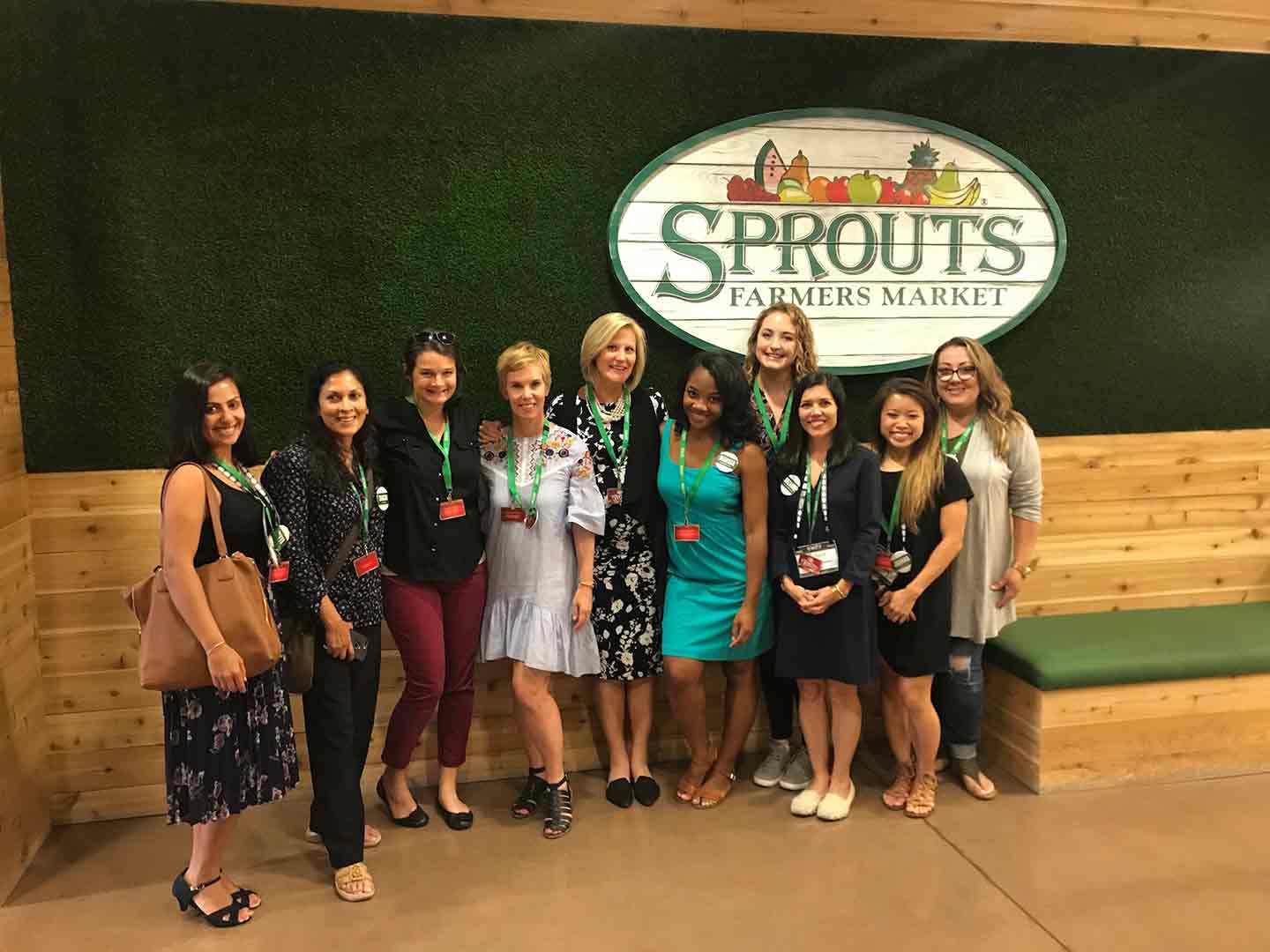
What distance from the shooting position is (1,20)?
2.93 m

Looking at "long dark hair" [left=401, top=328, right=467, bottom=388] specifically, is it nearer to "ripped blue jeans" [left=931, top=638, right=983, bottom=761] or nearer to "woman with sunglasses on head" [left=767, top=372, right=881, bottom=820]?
"woman with sunglasses on head" [left=767, top=372, right=881, bottom=820]

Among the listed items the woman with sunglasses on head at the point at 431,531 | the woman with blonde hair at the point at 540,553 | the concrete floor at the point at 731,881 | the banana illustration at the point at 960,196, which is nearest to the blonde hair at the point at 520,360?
the woman with blonde hair at the point at 540,553

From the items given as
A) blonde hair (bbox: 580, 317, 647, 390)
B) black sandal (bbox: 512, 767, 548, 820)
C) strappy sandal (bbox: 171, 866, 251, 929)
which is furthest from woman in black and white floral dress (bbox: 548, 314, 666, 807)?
strappy sandal (bbox: 171, 866, 251, 929)

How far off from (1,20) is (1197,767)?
447 cm

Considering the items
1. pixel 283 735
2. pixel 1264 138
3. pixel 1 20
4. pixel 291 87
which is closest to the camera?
pixel 283 735

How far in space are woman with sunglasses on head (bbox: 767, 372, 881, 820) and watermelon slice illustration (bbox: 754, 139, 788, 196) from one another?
870 mm

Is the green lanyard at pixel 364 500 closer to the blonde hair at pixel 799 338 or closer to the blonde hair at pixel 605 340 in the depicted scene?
the blonde hair at pixel 605 340

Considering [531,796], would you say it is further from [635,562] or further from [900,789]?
[900,789]

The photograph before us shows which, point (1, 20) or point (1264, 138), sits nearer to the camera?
point (1, 20)

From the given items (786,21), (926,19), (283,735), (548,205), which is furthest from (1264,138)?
(283,735)

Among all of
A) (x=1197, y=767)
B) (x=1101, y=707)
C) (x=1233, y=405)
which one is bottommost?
(x=1197, y=767)

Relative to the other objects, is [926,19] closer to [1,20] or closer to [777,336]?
[777,336]

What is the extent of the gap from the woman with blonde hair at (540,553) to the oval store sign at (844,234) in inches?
27.3

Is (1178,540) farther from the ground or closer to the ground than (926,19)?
closer to the ground
